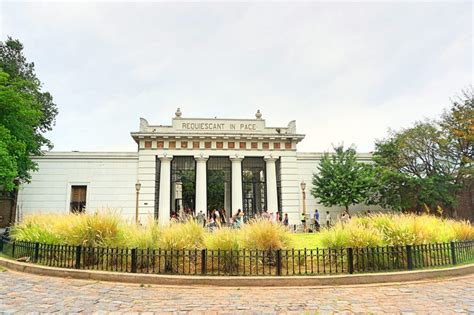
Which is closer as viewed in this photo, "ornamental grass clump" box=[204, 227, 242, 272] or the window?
"ornamental grass clump" box=[204, 227, 242, 272]

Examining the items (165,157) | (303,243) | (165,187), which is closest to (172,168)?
(165,157)

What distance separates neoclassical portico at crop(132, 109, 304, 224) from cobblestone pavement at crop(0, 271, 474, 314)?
646 inches

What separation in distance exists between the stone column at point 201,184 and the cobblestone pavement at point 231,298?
16.3 metres

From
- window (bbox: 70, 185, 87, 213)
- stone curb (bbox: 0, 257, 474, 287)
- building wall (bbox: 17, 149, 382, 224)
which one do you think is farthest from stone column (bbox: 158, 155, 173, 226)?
stone curb (bbox: 0, 257, 474, 287)

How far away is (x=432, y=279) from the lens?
8203 millimetres

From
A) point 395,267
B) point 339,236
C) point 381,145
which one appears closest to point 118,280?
point 339,236

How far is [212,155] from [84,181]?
9840 mm

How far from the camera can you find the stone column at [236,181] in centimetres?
2475

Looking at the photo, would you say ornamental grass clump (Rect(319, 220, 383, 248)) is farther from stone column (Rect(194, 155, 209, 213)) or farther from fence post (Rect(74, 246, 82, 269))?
stone column (Rect(194, 155, 209, 213))

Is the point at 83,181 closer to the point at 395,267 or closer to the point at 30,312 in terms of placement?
the point at 30,312

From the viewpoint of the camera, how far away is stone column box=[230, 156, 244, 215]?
81.2ft

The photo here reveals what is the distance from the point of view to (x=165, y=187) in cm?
2434

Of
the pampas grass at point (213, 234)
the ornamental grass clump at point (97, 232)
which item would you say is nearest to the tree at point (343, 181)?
the pampas grass at point (213, 234)

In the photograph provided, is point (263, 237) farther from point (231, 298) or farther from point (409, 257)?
point (409, 257)
